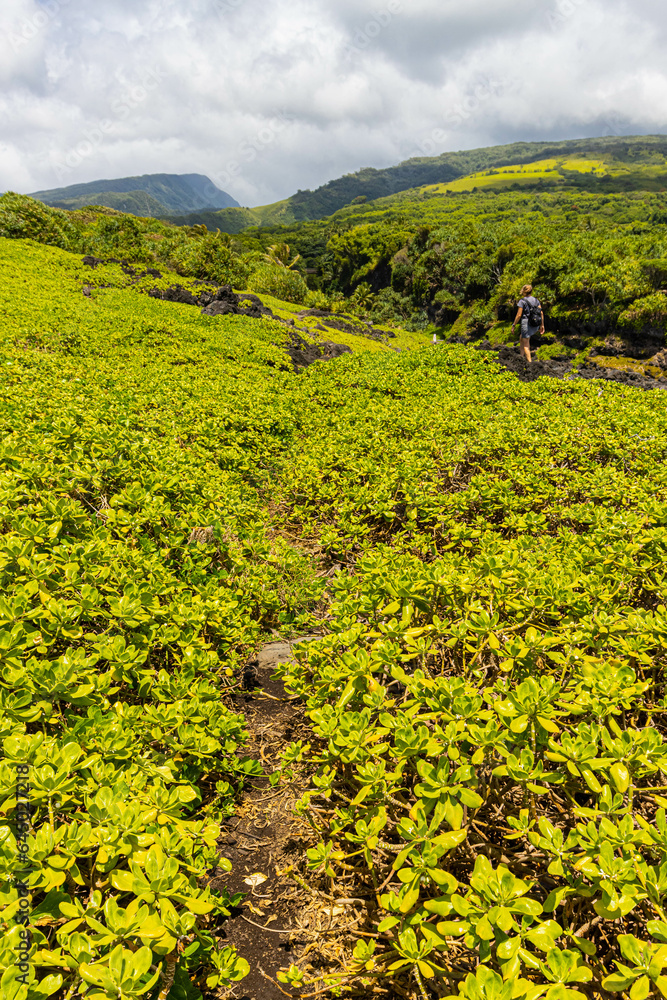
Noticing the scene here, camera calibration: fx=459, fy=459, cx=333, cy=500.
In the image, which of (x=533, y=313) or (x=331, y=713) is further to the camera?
(x=533, y=313)

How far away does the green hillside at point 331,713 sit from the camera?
1782 mm

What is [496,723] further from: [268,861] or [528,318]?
[528,318]

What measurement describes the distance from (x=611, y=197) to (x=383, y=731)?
154 m

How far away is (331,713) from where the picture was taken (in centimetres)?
271

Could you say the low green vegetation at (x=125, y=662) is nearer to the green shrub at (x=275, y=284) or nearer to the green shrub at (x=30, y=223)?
the green shrub at (x=30, y=223)

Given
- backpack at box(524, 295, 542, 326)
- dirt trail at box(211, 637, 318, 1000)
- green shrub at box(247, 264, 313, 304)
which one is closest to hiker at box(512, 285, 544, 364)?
backpack at box(524, 295, 542, 326)

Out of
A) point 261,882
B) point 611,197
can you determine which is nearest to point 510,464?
point 261,882

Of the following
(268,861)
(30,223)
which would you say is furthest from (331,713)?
(30,223)

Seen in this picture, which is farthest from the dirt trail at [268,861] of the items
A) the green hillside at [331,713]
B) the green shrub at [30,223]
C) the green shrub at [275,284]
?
the green shrub at [275,284]

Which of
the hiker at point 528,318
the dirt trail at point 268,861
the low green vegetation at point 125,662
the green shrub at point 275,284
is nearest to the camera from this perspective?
the low green vegetation at point 125,662

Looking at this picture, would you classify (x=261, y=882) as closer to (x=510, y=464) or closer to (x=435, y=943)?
(x=435, y=943)

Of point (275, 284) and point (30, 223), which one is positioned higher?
point (30, 223)

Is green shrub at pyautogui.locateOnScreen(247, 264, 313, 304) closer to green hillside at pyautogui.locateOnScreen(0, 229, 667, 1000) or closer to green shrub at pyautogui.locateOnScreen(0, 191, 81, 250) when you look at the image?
green shrub at pyautogui.locateOnScreen(0, 191, 81, 250)

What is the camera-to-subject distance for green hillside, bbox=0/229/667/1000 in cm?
178
